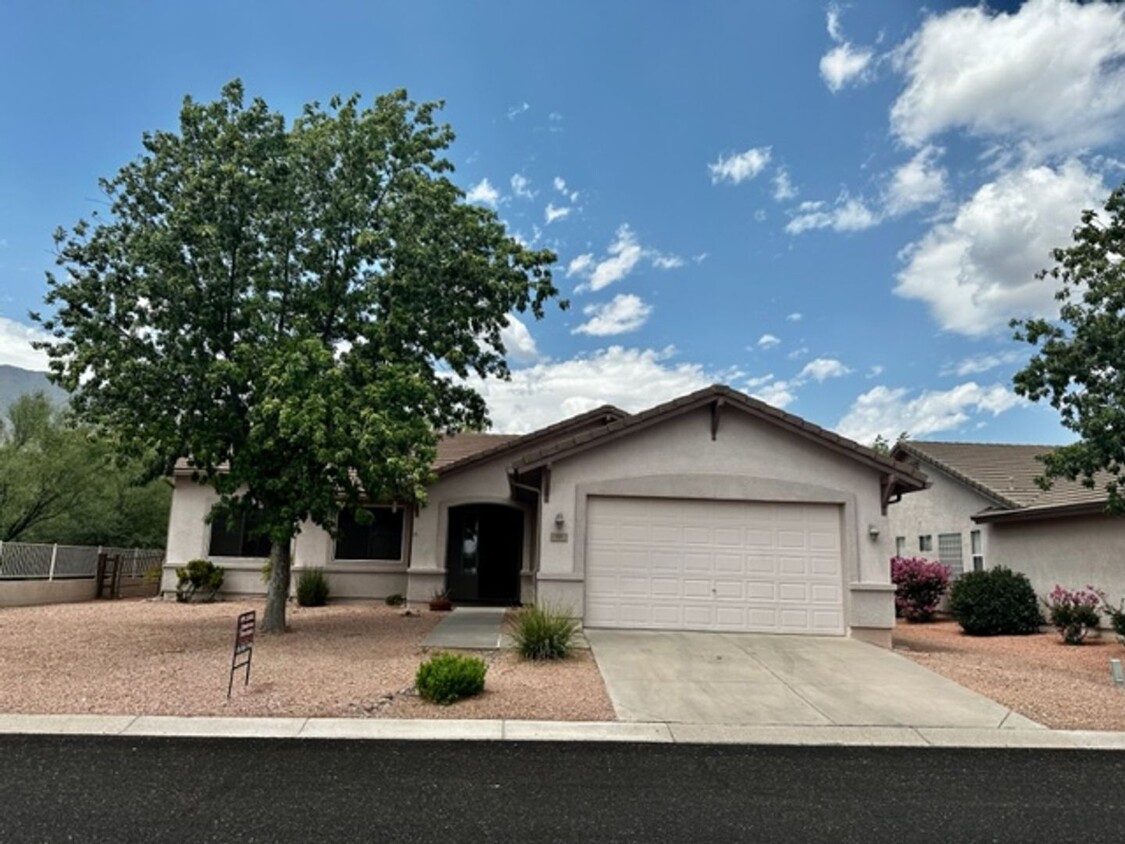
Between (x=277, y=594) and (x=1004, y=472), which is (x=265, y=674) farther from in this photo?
(x=1004, y=472)

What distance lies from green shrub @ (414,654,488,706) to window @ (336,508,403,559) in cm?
1090

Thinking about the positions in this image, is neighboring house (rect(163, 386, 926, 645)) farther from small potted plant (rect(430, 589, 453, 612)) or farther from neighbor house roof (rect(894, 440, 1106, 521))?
neighbor house roof (rect(894, 440, 1106, 521))

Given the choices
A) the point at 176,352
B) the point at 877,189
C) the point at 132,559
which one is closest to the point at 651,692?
the point at 176,352

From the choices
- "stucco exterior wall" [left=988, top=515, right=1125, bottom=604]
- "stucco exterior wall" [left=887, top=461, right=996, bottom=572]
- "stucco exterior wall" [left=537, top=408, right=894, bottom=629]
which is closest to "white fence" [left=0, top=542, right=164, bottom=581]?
"stucco exterior wall" [left=537, top=408, right=894, bottom=629]

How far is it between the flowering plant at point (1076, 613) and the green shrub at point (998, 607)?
772 mm

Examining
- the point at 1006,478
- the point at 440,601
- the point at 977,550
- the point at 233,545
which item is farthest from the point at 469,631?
the point at 1006,478

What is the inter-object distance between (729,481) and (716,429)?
0.99m

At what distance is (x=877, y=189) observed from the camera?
18.3 metres

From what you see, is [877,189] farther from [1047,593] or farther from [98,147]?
[98,147]

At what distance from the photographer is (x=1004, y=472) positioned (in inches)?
845

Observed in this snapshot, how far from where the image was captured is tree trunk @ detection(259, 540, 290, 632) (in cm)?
1334

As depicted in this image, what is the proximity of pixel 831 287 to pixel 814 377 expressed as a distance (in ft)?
26.1

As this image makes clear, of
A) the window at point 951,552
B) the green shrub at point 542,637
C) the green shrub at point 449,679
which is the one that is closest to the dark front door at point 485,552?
the green shrub at point 542,637

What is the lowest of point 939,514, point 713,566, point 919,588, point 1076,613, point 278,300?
point 1076,613
